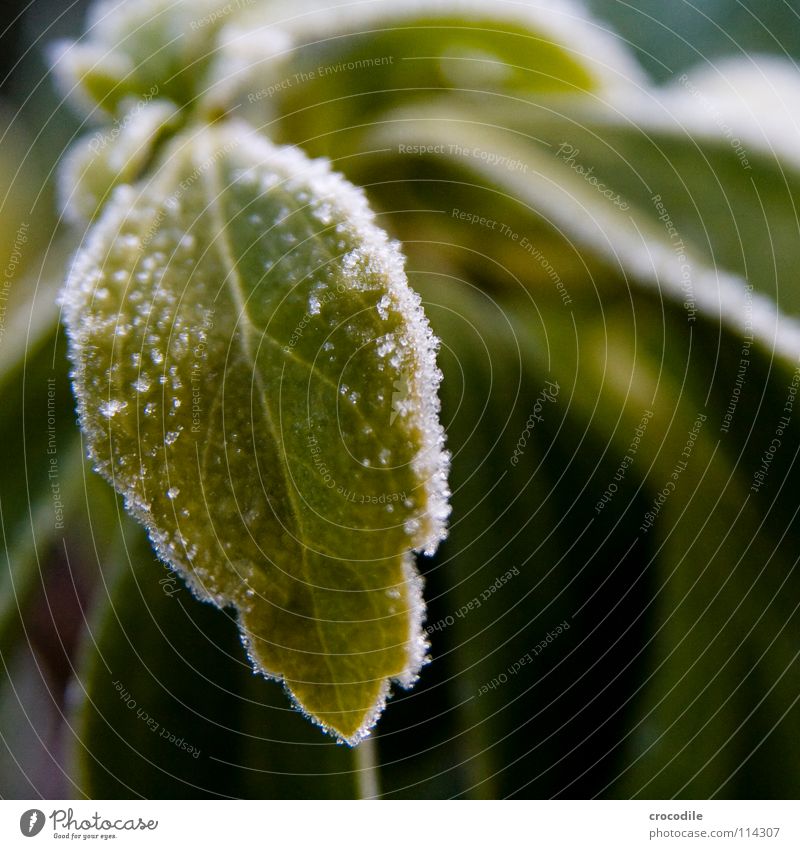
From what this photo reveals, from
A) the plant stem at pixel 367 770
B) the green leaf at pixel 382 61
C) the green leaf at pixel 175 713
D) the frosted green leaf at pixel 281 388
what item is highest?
the green leaf at pixel 382 61

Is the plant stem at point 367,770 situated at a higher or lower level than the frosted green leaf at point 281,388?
lower

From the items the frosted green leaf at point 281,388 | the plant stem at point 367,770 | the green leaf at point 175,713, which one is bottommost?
the plant stem at point 367,770

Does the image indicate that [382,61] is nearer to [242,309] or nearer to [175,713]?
[242,309]

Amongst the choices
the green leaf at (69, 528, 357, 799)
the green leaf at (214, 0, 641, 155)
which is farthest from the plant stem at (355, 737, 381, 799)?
the green leaf at (214, 0, 641, 155)

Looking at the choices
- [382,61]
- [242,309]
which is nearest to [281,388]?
[242,309]

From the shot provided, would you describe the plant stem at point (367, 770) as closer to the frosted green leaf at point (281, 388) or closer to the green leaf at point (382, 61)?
the frosted green leaf at point (281, 388)

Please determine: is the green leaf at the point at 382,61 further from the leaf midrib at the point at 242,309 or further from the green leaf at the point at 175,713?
the green leaf at the point at 175,713

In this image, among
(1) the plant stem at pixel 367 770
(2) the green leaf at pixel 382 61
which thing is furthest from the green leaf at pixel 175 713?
(2) the green leaf at pixel 382 61

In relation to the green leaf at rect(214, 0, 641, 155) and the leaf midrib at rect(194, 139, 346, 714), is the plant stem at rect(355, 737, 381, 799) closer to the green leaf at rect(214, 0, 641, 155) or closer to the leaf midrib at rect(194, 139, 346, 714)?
the leaf midrib at rect(194, 139, 346, 714)

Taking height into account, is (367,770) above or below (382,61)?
below
